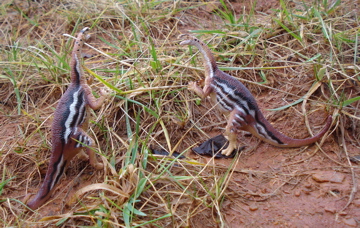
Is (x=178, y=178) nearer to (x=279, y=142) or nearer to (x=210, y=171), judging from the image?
(x=210, y=171)

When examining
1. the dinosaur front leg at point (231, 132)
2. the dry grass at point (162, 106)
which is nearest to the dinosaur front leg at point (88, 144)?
the dry grass at point (162, 106)

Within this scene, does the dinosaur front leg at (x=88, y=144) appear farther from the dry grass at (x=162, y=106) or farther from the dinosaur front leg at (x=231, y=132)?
the dinosaur front leg at (x=231, y=132)

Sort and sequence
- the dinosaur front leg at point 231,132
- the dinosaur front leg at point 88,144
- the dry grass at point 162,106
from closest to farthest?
1. the dry grass at point 162,106
2. the dinosaur front leg at point 88,144
3. the dinosaur front leg at point 231,132

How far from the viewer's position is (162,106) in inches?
161

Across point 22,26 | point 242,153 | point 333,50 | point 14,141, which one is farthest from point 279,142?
point 22,26

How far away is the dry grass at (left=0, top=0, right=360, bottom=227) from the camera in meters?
3.11

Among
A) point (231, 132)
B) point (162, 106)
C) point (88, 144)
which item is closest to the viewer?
point (88, 144)

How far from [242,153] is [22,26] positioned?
490cm

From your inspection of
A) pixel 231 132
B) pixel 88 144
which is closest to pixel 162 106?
pixel 231 132

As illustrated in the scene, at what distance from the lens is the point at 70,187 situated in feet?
11.4

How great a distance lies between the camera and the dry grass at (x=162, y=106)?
122 inches

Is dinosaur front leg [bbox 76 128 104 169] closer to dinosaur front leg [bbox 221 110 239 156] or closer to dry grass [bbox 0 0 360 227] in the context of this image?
dry grass [bbox 0 0 360 227]

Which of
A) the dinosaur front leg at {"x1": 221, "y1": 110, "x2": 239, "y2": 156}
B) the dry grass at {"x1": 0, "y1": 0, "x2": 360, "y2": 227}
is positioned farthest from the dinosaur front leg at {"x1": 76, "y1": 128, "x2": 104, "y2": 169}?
the dinosaur front leg at {"x1": 221, "y1": 110, "x2": 239, "y2": 156}

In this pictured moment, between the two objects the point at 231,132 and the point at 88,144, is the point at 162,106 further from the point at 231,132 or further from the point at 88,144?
the point at 88,144
